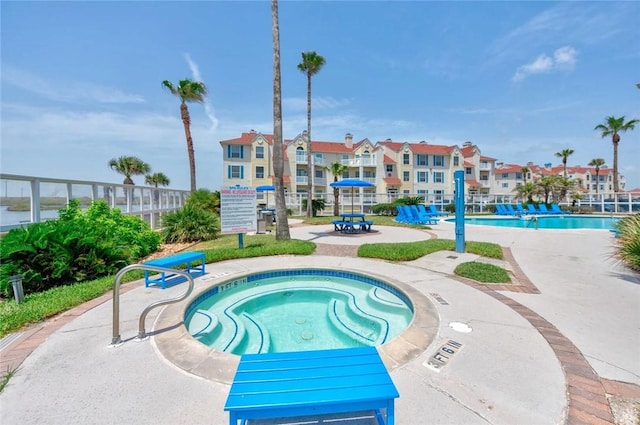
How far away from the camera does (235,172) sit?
33781 millimetres

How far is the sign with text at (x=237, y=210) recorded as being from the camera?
8102 millimetres

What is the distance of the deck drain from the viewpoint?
350 centimetres

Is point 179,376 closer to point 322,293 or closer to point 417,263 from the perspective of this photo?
point 322,293

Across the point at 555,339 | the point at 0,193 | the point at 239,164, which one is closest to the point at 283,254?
the point at 555,339

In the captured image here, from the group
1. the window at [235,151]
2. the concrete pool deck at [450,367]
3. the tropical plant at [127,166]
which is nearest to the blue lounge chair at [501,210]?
the concrete pool deck at [450,367]

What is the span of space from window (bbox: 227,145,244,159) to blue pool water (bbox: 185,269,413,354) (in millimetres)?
30044

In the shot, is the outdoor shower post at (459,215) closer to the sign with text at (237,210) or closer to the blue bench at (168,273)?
the sign with text at (237,210)

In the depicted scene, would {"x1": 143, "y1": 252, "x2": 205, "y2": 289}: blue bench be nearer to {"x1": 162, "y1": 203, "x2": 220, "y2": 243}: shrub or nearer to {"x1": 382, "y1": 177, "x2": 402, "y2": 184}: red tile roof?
{"x1": 162, "y1": 203, "x2": 220, "y2": 243}: shrub

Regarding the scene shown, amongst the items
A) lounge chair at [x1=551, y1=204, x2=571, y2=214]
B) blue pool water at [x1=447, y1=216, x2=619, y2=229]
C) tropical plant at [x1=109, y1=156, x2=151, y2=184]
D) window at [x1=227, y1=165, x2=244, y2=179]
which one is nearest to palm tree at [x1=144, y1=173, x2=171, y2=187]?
tropical plant at [x1=109, y1=156, x2=151, y2=184]

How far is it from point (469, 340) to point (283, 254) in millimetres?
5853

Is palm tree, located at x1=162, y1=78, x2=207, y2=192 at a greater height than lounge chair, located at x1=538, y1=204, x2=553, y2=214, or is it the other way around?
palm tree, located at x1=162, y1=78, x2=207, y2=192

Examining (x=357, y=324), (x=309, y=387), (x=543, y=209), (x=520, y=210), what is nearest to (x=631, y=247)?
(x=357, y=324)

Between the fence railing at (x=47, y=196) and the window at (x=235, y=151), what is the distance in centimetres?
2045

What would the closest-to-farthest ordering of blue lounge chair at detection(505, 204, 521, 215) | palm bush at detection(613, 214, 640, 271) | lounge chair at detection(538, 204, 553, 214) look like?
palm bush at detection(613, 214, 640, 271) → blue lounge chair at detection(505, 204, 521, 215) → lounge chair at detection(538, 204, 553, 214)
